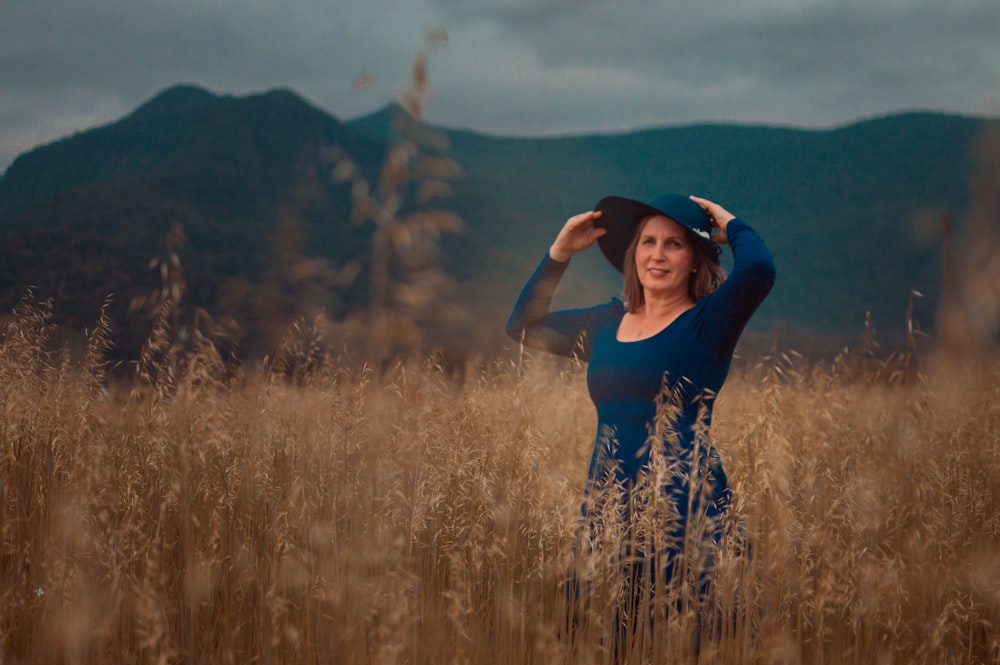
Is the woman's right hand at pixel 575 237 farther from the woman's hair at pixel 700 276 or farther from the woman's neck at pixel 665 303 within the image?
the woman's neck at pixel 665 303

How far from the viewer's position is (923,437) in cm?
458

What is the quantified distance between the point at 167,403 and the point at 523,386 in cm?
136

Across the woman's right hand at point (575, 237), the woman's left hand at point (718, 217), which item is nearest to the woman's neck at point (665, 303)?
the woman's left hand at point (718, 217)

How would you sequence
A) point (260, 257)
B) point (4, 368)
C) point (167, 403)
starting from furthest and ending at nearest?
point (260, 257), point (4, 368), point (167, 403)

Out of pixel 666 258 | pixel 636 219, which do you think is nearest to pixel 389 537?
pixel 666 258

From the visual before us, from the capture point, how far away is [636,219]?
3436mm

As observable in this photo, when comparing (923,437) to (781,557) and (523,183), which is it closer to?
(781,557)

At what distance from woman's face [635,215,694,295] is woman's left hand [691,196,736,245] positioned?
0.13m

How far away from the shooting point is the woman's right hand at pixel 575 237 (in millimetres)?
3512

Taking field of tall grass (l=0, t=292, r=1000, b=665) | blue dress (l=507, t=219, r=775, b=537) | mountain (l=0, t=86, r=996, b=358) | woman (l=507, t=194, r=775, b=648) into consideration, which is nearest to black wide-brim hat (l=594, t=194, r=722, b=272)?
woman (l=507, t=194, r=775, b=648)

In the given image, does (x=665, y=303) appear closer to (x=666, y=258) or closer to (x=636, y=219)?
(x=666, y=258)

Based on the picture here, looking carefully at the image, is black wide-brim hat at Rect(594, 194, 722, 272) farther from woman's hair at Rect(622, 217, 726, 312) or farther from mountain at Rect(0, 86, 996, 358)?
mountain at Rect(0, 86, 996, 358)

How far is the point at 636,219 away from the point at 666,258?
14.1 inches

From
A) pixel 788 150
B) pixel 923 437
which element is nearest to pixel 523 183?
pixel 788 150
